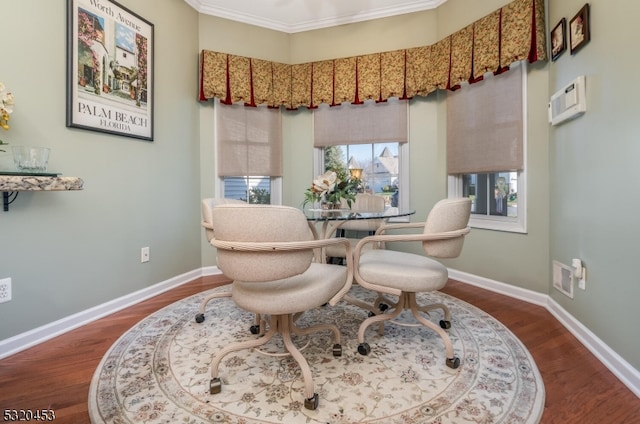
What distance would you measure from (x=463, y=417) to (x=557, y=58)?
2.46 metres

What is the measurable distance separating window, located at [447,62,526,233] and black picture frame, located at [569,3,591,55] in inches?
21.6

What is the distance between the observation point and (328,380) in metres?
1.49

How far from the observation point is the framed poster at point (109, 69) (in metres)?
2.09

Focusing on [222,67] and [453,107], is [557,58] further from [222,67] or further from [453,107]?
[222,67]

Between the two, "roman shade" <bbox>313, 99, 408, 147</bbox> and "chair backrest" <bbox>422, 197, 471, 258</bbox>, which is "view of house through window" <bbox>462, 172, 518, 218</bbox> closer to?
"roman shade" <bbox>313, 99, 408, 147</bbox>

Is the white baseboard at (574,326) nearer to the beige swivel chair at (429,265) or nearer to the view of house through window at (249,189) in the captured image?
the beige swivel chair at (429,265)

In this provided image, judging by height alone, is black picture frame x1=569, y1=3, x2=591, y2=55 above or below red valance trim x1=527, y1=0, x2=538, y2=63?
below

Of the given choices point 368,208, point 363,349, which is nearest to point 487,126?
point 368,208

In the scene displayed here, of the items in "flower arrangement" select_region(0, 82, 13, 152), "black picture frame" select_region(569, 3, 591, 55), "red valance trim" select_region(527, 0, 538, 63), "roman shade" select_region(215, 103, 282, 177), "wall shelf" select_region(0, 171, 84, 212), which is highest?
"red valance trim" select_region(527, 0, 538, 63)

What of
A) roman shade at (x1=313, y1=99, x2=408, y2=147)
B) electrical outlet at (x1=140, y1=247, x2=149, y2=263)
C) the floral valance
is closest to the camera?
the floral valance

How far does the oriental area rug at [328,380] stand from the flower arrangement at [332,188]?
0.89 m

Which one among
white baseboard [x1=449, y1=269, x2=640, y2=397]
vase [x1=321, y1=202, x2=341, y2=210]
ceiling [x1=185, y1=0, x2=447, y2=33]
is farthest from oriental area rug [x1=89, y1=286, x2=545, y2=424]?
ceiling [x1=185, y1=0, x2=447, y2=33]

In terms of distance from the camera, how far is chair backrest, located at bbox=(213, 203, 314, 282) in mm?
1219

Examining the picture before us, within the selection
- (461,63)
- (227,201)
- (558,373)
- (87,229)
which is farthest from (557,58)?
(87,229)
